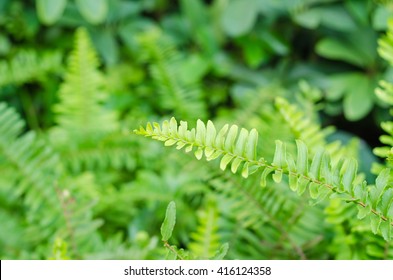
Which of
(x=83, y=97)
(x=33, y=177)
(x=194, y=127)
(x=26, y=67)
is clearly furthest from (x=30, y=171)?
(x=26, y=67)

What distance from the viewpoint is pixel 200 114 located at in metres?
1.99

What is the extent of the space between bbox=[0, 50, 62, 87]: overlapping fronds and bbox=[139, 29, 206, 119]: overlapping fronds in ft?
1.24

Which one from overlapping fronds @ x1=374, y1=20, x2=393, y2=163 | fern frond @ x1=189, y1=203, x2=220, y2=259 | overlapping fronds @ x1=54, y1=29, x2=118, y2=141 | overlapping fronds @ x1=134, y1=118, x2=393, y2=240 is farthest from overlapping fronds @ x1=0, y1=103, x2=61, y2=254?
overlapping fronds @ x1=374, y1=20, x2=393, y2=163

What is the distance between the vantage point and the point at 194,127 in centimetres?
187

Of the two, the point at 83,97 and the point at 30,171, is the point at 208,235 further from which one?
Result: the point at 83,97

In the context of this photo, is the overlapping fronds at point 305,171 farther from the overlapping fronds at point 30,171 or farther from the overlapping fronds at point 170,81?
the overlapping fronds at point 170,81

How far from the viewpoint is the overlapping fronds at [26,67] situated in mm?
2111

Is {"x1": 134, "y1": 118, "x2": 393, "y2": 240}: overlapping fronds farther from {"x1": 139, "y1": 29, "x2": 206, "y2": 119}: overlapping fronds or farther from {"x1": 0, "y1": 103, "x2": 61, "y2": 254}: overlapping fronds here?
{"x1": 139, "y1": 29, "x2": 206, "y2": 119}: overlapping fronds

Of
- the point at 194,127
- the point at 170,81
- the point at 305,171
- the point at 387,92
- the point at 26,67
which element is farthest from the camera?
the point at 26,67

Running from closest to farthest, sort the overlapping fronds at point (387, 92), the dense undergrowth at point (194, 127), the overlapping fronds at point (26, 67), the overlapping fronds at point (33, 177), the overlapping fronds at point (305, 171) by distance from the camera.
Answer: the overlapping fronds at point (305, 171) → the overlapping fronds at point (387, 92) → the dense undergrowth at point (194, 127) → the overlapping fronds at point (33, 177) → the overlapping fronds at point (26, 67)

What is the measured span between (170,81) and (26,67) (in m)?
0.57

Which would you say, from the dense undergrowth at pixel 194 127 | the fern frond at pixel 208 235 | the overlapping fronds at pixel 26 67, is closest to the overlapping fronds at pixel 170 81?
the dense undergrowth at pixel 194 127

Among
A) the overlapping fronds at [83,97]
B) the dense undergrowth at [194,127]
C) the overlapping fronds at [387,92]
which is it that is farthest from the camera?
the overlapping fronds at [83,97]
